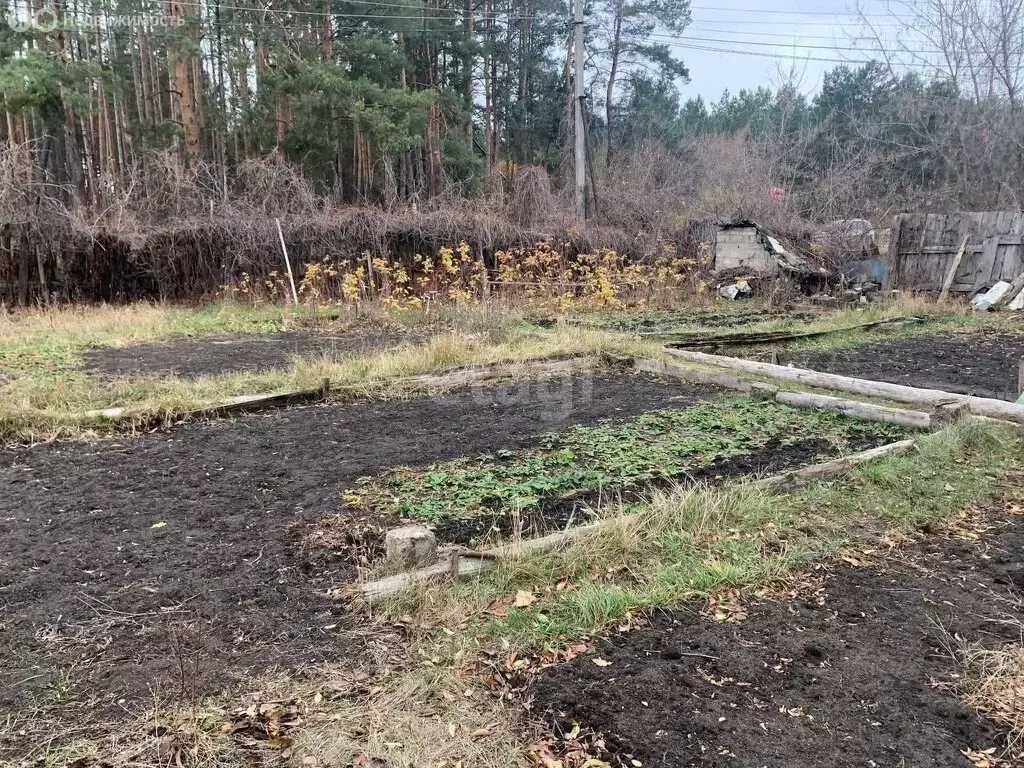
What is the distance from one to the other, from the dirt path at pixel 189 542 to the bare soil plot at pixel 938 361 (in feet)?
9.28

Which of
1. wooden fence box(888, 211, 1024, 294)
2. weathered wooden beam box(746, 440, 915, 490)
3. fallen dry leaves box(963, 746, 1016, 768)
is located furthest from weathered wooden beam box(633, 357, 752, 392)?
wooden fence box(888, 211, 1024, 294)

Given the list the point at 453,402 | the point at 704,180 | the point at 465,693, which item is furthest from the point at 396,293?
the point at 704,180

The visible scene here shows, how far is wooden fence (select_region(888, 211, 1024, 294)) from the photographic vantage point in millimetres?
13258

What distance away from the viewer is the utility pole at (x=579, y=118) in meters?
18.2

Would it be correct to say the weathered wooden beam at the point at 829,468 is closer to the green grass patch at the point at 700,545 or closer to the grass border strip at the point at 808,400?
the green grass patch at the point at 700,545

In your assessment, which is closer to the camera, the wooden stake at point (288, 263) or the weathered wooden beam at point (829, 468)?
the weathered wooden beam at point (829, 468)

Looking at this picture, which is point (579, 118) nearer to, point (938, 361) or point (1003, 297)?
point (1003, 297)

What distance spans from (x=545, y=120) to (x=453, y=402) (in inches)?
932

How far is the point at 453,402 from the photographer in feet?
20.8

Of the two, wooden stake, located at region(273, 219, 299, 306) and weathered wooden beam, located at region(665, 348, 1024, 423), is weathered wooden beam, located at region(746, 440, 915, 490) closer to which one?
weathered wooden beam, located at region(665, 348, 1024, 423)

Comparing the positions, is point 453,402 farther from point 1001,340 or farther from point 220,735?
point 1001,340

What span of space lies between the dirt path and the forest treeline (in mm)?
10806

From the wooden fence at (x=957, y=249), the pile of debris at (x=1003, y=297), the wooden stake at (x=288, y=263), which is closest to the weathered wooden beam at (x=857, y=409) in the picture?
the pile of debris at (x=1003, y=297)

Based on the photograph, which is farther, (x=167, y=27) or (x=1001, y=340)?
Answer: (x=167, y=27)
